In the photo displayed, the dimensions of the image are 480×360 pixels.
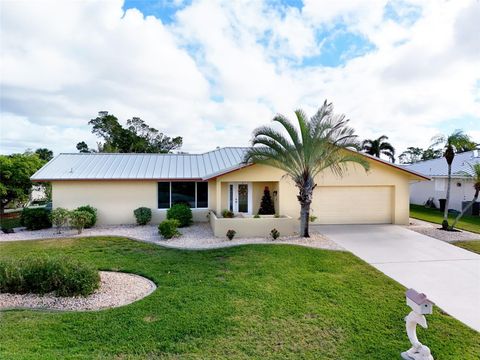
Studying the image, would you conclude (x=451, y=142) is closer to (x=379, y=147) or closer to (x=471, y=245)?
(x=471, y=245)

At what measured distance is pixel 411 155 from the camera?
65.6 m

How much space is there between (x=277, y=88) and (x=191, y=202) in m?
8.29

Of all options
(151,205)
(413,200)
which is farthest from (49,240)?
(413,200)

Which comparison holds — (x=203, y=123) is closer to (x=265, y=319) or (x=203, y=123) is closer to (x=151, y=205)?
(x=151, y=205)

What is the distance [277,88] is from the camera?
1639 cm

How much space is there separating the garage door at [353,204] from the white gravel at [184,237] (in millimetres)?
2637

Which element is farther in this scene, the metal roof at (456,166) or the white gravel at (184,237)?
the metal roof at (456,166)

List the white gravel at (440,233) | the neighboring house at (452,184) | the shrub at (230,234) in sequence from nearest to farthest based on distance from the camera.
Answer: the shrub at (230,234), the white gravel at (440,233), the neighboring house at (452,184)

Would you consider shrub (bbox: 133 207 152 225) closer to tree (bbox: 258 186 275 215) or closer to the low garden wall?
the low garden wall

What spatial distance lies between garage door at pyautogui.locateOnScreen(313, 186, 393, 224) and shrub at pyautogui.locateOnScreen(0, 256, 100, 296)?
1218 centimetres

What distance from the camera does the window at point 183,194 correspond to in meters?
17.4

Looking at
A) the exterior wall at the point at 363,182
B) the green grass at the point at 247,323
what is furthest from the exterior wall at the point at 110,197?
the green grass at the point at 247,323

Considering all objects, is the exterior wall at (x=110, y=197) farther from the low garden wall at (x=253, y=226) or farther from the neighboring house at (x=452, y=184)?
the neighboring house at (x=452, y=184)

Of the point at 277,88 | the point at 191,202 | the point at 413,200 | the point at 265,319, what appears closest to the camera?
the point at 265,319
